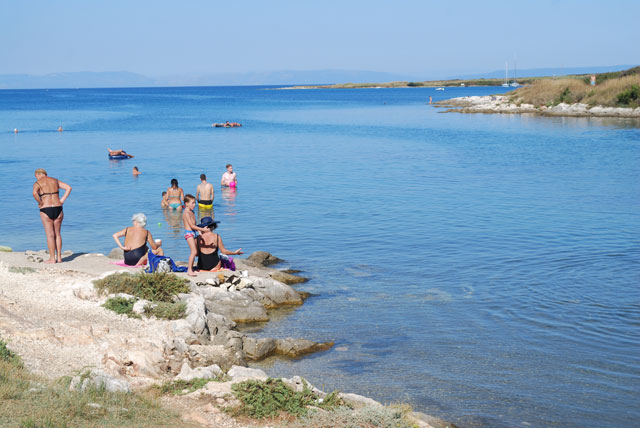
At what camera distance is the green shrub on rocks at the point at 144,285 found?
11.9 m

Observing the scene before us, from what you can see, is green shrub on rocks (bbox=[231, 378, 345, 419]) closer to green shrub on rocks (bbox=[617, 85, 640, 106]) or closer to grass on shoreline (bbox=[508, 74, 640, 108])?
grass on shoreline (bbox=[508, 74, 640, 108])

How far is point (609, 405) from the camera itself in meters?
9.40

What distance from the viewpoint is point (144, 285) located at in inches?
476

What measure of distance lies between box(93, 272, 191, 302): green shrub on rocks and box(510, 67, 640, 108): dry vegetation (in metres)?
62.7

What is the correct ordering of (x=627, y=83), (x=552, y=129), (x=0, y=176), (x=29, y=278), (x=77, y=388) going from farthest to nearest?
(x=627, y=83)
(x=552, y=129)
(x=0, y=176)
(x=29, y=278)
(x=77, y=388)

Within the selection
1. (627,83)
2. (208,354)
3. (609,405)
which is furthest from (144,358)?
(627,83)

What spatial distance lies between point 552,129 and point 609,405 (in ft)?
160

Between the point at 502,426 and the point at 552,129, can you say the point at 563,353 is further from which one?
the point at 552,129

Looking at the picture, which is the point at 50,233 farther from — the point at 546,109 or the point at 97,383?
the point at 546,109

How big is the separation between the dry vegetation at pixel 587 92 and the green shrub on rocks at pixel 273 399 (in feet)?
214

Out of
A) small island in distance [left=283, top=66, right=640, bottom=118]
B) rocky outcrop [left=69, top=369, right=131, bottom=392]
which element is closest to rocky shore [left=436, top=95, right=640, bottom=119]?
small island in distance [left=283, top=66, right=640, bottom=118]

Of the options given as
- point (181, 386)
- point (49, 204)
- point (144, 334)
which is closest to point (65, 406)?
point (181, 386)

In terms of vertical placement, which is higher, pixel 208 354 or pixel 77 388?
pixel 77 388

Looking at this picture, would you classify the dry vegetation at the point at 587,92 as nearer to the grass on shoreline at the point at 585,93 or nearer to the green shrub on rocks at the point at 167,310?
the grass on shoreline at the point at 585,93
